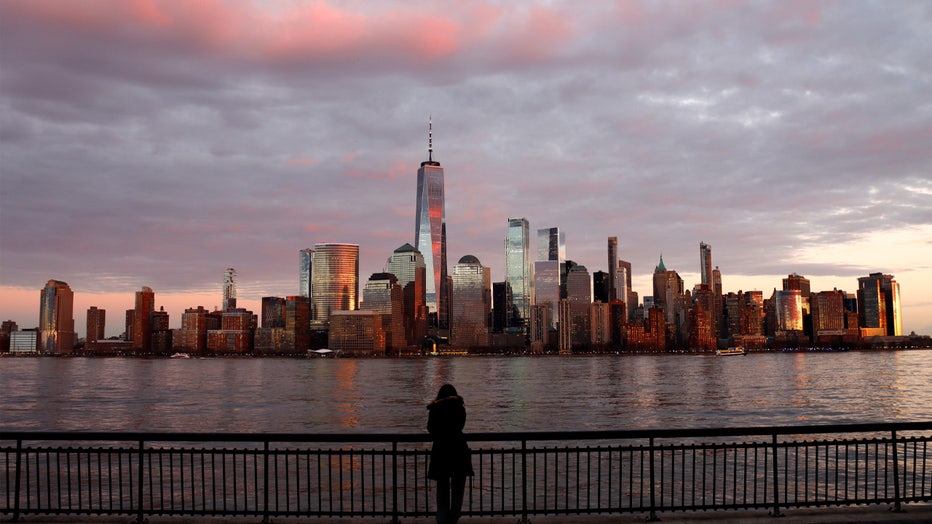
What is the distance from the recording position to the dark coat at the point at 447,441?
34.6 feet

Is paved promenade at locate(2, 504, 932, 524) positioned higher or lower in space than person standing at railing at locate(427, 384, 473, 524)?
lower

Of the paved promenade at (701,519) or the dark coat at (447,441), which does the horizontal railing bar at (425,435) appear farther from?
the paved promenade at (701,519)

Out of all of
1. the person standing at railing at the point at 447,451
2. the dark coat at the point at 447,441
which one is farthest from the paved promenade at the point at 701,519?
the dark coat at the point at 447,441

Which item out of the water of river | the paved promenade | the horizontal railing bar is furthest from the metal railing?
the water of river

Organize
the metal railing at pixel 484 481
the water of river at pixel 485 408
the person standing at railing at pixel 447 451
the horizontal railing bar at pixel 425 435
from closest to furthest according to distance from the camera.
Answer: the person standing at railing at pixel 447 451
the horizontal railing bar at pixel 425 435
the metal railing at pixel 484 481
the water of river at pixel 485 408

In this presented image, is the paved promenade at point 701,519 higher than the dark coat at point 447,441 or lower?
lower

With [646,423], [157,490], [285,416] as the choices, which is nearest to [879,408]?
[646,423]

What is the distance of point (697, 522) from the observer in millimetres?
11539

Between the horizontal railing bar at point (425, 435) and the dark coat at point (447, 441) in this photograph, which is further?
the horizontal railing bar at point (425, 435)

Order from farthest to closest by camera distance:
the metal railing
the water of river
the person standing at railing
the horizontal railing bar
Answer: the water of river
the metal railing
the horizontal railing bar
the person standing at railing

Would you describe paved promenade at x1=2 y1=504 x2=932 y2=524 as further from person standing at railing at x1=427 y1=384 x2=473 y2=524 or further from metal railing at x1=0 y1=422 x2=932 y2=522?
person standing at railing at x1=427 y1=384 x2=473 y2=524

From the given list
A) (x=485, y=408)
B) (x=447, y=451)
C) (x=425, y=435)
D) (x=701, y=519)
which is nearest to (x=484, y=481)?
(x=701, y=519)

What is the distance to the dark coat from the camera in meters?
10.5

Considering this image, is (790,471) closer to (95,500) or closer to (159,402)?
(95,500)
